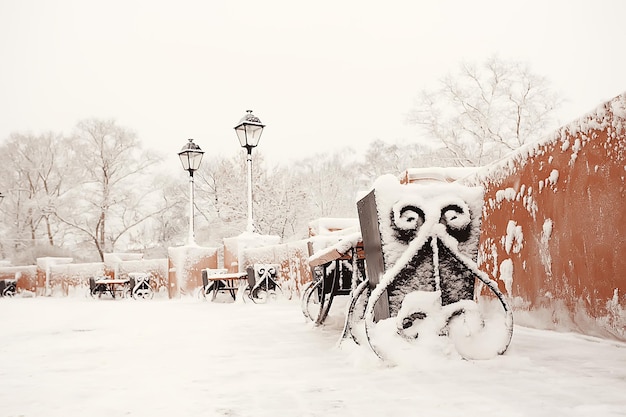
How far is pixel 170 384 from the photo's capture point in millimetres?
2432

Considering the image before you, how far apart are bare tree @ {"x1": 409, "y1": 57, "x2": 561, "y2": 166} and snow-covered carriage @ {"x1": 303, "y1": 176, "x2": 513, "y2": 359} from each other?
26611 mm

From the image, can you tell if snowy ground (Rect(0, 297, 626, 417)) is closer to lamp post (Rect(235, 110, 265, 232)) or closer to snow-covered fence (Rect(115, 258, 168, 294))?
lamp post (Rect(235, 110, 265, 232))

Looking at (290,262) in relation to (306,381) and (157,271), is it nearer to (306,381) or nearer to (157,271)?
(157,271)

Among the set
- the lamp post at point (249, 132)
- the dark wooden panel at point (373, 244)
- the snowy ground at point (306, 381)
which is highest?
the lamp post at point (249, 132)

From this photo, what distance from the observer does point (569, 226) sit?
334cm

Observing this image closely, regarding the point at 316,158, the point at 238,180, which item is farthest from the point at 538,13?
the point at 238,180

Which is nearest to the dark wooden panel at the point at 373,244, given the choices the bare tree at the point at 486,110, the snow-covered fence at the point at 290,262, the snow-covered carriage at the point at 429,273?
the snow-covered carriage at the point at 429,273

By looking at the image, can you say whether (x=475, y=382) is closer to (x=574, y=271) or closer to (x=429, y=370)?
(x=429, y=370)

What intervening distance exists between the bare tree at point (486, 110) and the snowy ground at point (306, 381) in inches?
1047

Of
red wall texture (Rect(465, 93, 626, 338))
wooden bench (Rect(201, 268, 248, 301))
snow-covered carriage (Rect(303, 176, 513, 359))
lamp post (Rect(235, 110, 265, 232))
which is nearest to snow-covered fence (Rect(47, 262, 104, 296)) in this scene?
wooden bench (Rect(201, 268, 248, 301))

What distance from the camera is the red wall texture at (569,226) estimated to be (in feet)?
9.50

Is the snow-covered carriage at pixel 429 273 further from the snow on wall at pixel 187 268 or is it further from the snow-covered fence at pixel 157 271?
the snow-covered fence at pixel 157 271

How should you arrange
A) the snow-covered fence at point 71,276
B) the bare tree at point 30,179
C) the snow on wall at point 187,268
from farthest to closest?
1. the bare tree at point 30,179
2. the snow-covered fence at point 71,276
3. the snow on wall at point 187,268

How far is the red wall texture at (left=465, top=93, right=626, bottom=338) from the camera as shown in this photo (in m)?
2.89
